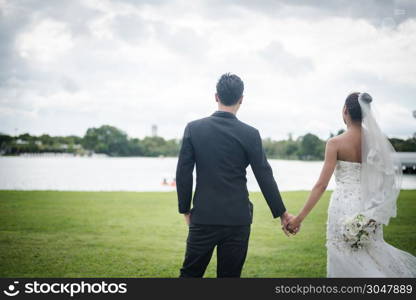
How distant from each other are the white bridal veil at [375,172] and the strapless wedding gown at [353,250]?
0.31ft

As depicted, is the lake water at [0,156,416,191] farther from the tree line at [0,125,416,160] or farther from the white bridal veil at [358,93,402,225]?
the tree line at [0,125,416,160]

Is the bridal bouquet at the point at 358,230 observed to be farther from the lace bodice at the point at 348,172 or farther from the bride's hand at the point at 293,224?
the bride's hand at the point at 293,224

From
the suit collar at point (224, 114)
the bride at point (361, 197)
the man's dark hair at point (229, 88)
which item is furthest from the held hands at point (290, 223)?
the man's dark hair at point (229, 88)

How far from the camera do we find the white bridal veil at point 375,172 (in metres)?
4.11

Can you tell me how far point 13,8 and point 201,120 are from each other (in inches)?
496

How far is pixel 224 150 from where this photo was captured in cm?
345

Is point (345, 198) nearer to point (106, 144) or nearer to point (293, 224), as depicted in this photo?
point (293, 224)

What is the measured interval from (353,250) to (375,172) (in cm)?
97

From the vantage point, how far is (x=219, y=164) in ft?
11.3

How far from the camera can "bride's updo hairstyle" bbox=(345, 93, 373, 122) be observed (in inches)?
165

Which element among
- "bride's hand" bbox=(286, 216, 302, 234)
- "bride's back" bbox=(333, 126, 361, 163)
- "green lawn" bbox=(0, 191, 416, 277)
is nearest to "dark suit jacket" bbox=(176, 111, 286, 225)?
"bride's hand" bbox=(286, 216, 302, 234)

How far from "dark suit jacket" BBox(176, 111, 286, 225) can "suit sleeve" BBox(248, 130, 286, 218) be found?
0.01m

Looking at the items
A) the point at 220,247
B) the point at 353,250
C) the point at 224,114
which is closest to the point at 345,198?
the point at 353,250

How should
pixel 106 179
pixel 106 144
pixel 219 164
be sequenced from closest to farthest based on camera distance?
pixel 219 164 < pixel 106 179 < pixel 106 144
